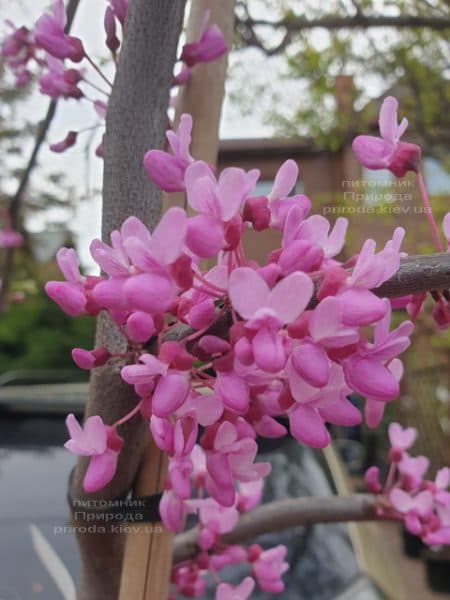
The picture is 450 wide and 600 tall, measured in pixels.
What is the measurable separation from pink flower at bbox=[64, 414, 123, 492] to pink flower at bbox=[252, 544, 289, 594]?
42 cm

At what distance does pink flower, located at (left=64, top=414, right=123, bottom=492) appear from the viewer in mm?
467

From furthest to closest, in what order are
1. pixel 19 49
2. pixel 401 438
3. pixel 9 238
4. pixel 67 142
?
1. pixel 9 238
2. pixel 19 49
3. pixel 401 438
4. pixel 67 142

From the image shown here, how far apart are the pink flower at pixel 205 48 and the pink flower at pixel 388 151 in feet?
0.85

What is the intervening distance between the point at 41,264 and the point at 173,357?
7.66 feet

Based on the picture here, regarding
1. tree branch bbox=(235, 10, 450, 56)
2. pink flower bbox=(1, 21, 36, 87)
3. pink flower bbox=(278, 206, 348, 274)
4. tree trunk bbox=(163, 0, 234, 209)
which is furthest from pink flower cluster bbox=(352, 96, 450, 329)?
tree branch bbox=(235, 10, 450, 56)

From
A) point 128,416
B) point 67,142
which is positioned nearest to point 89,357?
point 128,416

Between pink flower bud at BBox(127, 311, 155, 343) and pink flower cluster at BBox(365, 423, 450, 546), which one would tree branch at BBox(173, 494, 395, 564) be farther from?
pink flower bud at BBox(127, 311, 155, 343)

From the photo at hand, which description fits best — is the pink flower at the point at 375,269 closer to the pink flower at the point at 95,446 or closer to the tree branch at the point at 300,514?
the pink flower at the point at 95,446

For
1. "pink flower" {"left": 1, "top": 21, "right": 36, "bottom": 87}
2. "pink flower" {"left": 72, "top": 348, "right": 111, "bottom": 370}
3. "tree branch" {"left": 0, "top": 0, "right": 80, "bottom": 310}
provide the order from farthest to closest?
"pink flower" {"left": 1, "top": 21, "right": 36, "bottom": 87}
"tree branch" {"left": 0, "top": 0, "right": 80, "bottom": 310}
"pink flower" {"left": 72, "top": 348, "right": 111, "bottom": 370}

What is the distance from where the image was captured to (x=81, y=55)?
66 centimetres

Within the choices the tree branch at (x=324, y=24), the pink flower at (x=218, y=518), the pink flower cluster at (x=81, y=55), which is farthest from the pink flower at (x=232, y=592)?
the tree branch at (x=324, y=24)

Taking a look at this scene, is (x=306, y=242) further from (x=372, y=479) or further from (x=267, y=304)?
(x=372, y=479)

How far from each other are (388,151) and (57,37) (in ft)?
1.20

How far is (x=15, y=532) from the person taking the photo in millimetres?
1106
